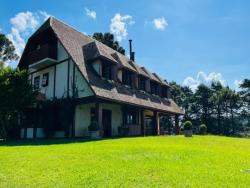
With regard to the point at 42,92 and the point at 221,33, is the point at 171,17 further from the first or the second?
the point at 42,92

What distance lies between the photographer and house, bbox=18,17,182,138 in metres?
18.1

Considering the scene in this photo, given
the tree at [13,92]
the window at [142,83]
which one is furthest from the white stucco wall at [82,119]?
the window at [142,83]

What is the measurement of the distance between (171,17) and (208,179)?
9.32m

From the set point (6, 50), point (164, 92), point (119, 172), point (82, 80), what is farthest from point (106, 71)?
point (6, 50)

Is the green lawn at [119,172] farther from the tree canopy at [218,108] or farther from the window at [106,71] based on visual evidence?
the tree canopy at [218,108]

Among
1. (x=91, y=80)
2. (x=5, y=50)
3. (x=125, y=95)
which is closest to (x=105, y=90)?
(x=91, y=80)

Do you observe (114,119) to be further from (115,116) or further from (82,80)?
(82,80)

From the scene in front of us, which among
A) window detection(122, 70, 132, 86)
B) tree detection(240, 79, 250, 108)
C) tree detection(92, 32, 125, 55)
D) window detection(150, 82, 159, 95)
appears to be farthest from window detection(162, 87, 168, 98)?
tree detection(240, 79, 250, 108)

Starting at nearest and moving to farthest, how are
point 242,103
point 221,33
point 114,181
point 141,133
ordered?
point 114,181
point 221,33
point 141,133
point 242,103

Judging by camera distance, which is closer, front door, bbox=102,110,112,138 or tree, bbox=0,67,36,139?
tree, bbox=0,67,36,139

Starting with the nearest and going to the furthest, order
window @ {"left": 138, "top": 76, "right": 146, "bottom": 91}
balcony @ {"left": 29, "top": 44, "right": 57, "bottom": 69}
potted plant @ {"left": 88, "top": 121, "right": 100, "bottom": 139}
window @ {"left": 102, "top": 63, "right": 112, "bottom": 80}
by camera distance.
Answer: potted plant @ {"left": 88, "top": 121, "right": 100, "bottom": 139} < balcony @ {"left": 29, "top": 44, "right": 57, "bottom": 69} < window @ {"left": 102, "top": 63, "right": 112, "bottom": 80} < window @ {"left": 138, "top": 76, "right": 146, "bottom": 91}

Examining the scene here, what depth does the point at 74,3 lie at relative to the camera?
12500mm

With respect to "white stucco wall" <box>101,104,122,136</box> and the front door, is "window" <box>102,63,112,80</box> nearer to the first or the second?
"white stucco wall" <box>101,104,122,136</box>

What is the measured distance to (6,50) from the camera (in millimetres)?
36938
